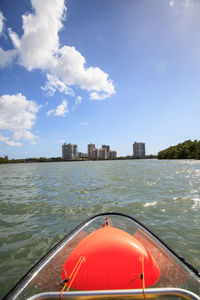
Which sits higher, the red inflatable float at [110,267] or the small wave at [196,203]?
the red inflatable float at [110,267]

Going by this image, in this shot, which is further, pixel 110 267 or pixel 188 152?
pixel 188 152

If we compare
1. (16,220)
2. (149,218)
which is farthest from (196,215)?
(16,220)

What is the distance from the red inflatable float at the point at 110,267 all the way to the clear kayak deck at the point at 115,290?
0.67 ft

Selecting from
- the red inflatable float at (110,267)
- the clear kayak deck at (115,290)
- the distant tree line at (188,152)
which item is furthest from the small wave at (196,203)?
the distant tree line at (188,152)

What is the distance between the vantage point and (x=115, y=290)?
2172 mm

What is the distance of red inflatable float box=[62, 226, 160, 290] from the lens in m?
2.43

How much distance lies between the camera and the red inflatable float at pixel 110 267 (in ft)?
7.98

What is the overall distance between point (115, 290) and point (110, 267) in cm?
33

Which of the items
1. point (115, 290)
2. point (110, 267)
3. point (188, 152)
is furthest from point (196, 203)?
point (188, 152)

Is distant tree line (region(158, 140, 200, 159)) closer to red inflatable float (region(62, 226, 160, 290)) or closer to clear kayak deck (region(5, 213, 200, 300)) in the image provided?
clear kayak deck (region(5, 213, 200, 300))

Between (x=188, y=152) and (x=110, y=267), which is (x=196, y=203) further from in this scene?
(x=188, y=152)

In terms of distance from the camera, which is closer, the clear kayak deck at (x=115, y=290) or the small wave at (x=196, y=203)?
the clear kayak deck at (x=115, y=290)

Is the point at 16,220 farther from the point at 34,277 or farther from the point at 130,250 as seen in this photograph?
the point at 130,250

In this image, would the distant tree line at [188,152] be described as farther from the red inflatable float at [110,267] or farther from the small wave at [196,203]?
the red inflatable float at [110,267]
